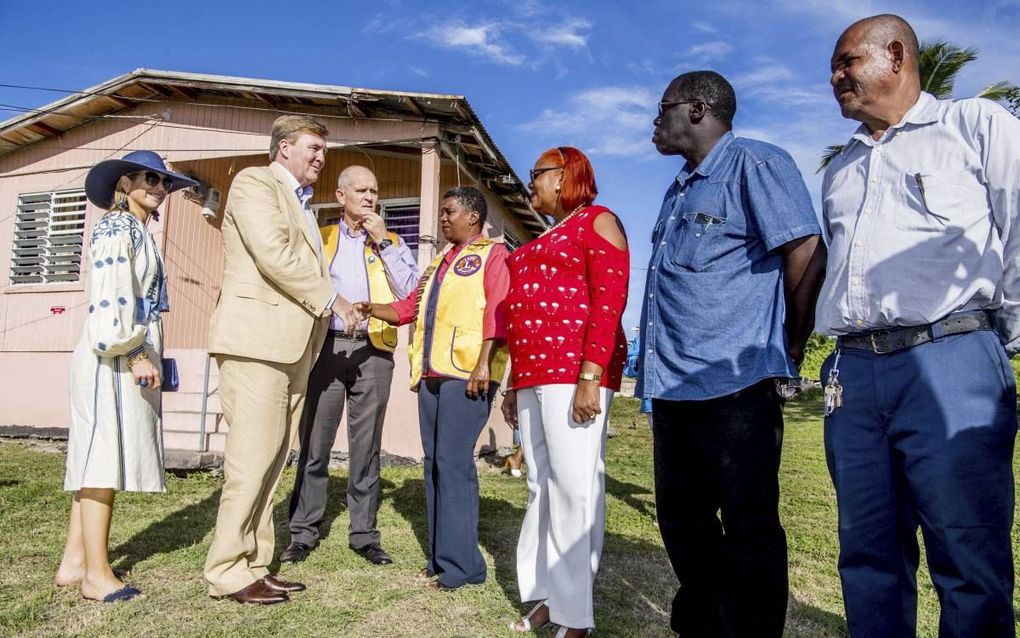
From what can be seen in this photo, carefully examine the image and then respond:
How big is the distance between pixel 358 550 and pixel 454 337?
146cm

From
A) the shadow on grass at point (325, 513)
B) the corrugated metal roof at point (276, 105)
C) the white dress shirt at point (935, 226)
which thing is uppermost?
the corrugated metal roof at point (276, 105)

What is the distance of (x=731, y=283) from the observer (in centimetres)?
258

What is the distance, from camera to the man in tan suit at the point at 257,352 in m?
3.39

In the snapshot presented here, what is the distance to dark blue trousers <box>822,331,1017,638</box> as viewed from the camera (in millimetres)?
1930

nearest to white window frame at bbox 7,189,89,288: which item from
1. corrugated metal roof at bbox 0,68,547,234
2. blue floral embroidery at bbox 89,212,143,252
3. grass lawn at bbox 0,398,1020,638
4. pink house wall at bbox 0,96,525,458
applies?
pink house wall at bbox 0,96,525,458

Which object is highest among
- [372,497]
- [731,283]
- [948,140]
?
[948,140]

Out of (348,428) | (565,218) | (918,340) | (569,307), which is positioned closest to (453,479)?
(348,428)

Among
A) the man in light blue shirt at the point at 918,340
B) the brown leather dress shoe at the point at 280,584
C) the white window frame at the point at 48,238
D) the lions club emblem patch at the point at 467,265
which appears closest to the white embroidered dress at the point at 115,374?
the brown leather dress shoe at the point at 280,584

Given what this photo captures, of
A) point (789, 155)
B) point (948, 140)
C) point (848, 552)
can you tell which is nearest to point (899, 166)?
point (948, 140)

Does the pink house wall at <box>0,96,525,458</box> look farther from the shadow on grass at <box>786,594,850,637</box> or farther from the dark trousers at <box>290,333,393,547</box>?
the shadow on grass at <box>786,594,850,637</box>

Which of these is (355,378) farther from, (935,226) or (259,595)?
(935,226)

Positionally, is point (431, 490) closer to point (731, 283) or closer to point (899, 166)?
point (731, 283)

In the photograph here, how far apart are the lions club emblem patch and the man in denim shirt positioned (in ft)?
4.76

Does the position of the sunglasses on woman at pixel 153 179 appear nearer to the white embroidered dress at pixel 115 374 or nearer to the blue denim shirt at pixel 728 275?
the white embroidered dress at pixel 115 374
